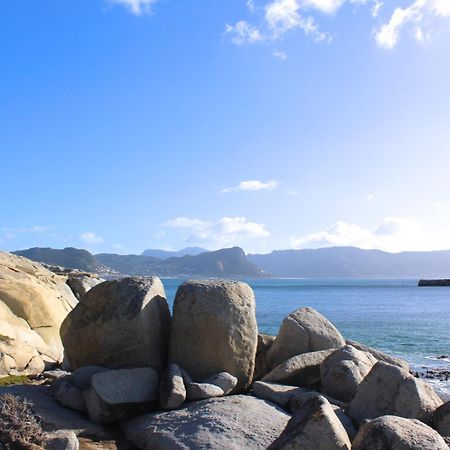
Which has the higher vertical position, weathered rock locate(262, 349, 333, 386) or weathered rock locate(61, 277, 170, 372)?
weathered rock locate(61, 277, 170, 372)

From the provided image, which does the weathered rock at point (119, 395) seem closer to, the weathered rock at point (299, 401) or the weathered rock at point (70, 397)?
the weathered rock at point (70, 397)

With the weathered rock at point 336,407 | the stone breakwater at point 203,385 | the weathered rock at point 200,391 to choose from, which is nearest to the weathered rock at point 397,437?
the stone breakwater at point 203,385

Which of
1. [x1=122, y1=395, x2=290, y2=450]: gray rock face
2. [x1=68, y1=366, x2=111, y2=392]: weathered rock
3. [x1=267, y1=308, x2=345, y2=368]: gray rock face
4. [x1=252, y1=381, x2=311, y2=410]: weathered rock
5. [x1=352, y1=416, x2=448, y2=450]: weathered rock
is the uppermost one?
[x1=267, y1=308, x2=345, y2=368]: gray rock face

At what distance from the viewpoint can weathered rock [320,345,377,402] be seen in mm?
11156

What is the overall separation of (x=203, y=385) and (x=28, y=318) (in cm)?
1056

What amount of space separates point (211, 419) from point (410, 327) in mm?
43360

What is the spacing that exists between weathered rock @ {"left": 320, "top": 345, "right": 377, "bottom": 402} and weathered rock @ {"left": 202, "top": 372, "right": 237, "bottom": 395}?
77.5 inches

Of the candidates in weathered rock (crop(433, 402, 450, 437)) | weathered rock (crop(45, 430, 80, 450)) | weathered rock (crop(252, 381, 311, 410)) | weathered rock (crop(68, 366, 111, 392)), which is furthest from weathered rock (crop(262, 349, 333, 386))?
weathered rock (crop(45, 430, 80, 450))

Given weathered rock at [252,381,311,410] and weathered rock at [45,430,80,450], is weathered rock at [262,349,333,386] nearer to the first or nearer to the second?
weathered rock at [252,381,311,410]

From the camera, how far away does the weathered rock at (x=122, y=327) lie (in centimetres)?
1115

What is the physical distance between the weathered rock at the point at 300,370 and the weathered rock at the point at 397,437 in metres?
3.95

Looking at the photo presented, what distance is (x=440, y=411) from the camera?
931cm

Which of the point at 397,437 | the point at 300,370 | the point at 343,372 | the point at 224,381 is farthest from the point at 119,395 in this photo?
the point at 397,437

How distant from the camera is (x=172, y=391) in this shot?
9727 mm
